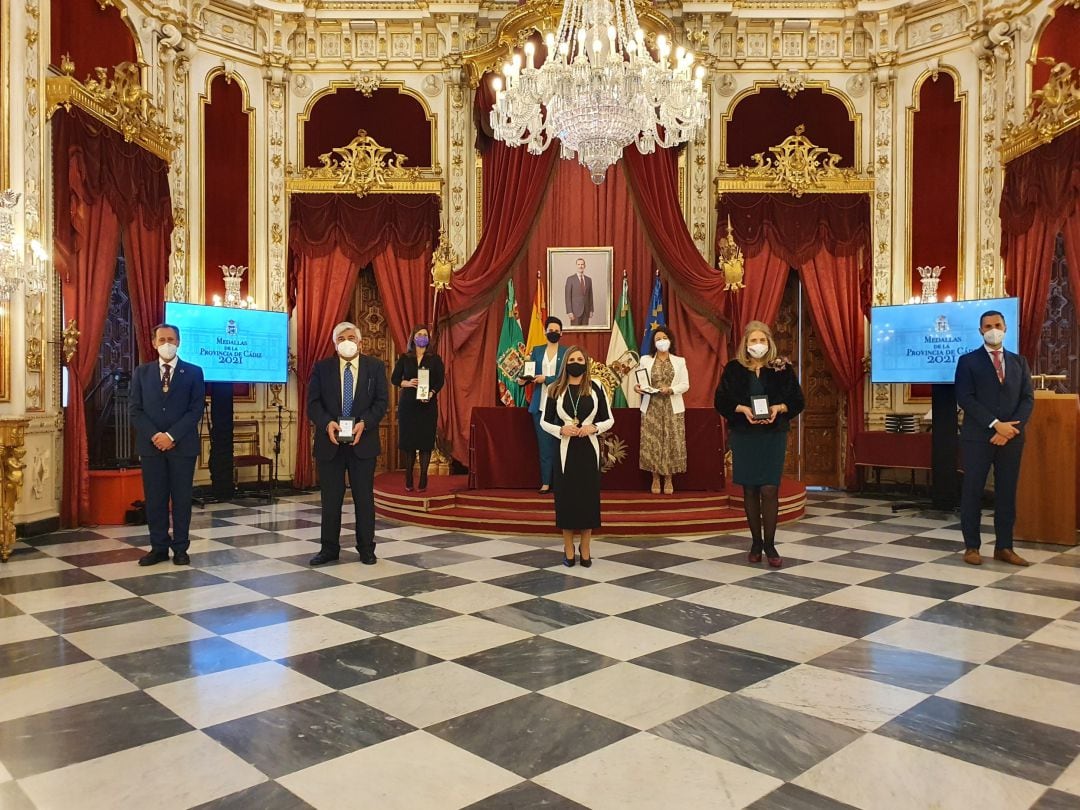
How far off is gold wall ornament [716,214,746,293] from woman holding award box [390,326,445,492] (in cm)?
318

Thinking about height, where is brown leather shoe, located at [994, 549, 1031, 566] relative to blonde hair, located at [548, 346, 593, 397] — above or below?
below

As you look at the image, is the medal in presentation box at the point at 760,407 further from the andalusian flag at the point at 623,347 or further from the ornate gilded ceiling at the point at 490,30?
the ornate gilded ceiling at the point at 490,30

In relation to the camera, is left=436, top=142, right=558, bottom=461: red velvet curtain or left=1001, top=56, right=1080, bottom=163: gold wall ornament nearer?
left=1001, top=56, right=1080, bottom=163: gold wall ornament

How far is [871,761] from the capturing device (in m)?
2.40

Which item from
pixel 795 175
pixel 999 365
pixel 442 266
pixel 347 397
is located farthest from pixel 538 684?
pixel 795 175

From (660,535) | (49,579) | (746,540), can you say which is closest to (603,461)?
(660,535)

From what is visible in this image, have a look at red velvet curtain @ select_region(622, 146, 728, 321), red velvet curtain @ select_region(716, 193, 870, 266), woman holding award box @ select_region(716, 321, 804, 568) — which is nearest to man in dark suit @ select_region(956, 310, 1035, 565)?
woman holding award box @ select_region(716, 321, 804, 568)

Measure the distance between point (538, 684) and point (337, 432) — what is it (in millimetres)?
2616

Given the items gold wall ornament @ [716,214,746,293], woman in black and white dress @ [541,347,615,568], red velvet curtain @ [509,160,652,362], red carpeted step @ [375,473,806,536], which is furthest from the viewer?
red velvet curtain @ [509,160,652,362]

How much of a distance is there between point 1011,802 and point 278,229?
28.8ft

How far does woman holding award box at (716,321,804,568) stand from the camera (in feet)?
16.6

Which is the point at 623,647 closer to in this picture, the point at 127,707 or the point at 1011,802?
the point at 1011,802

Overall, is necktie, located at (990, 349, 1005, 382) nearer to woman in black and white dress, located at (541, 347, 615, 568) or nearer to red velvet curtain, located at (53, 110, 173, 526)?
woman in black and white dress, located at (541, 347, 615, 568)

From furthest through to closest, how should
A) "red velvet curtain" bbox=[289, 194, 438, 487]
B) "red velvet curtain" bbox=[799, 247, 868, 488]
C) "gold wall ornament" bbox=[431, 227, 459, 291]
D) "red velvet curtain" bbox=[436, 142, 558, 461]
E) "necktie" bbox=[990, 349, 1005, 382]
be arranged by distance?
"red velvet curtain" bbox=[289, 194, 438, 487]
"red velvet curtain" bbox=[799, 247, 868, 488]
"red velvet curtain" bbox=[436, 142, 558, 461]
"gold wall ornament" bbox=[431, 227, 459, 291]
"necktie" bbox=[990, 349, 1005, 382]
